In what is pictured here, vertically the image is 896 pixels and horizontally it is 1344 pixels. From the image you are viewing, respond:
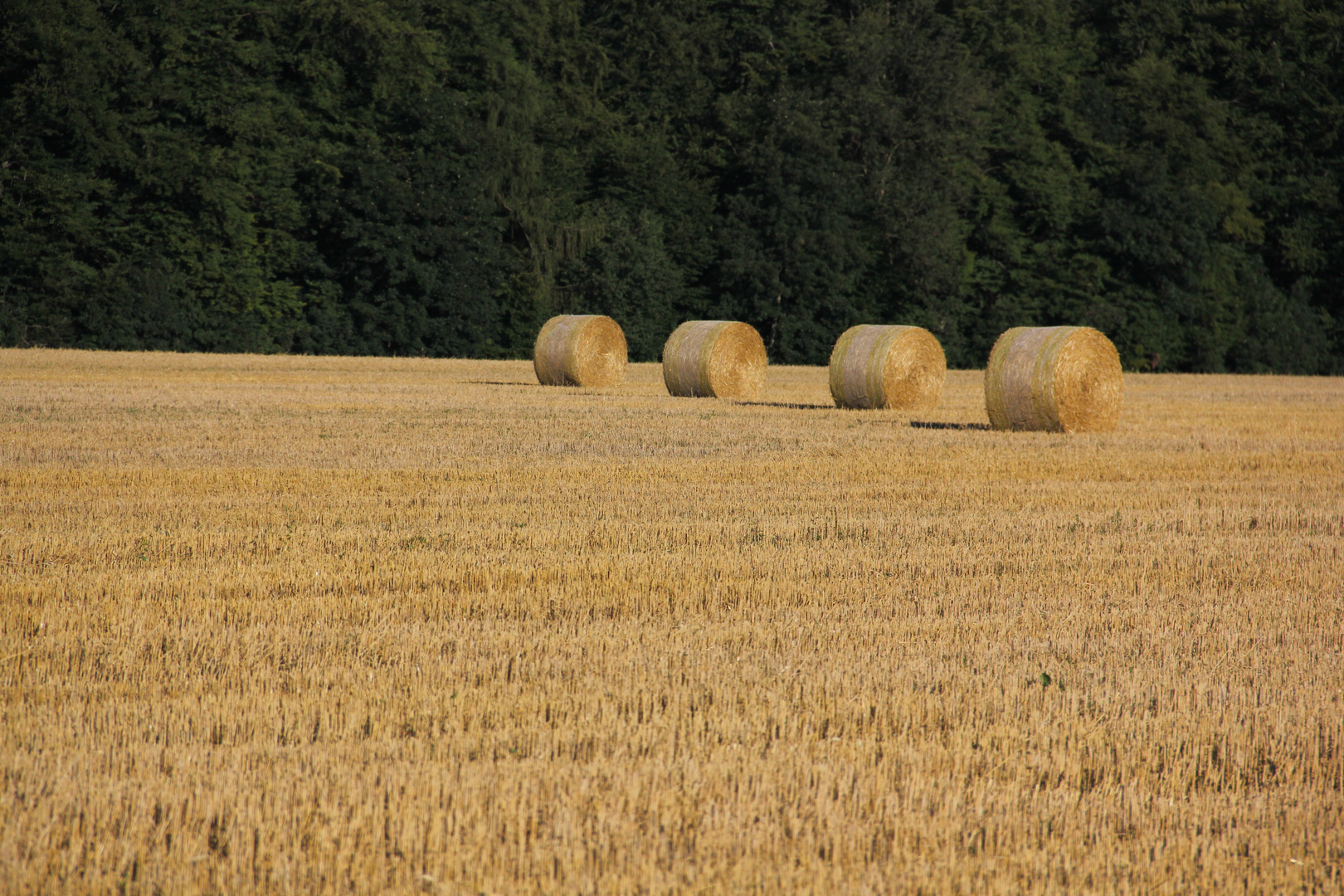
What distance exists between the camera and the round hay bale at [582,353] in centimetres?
2688

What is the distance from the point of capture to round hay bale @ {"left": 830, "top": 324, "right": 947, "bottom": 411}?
2080cm

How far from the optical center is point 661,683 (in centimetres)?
557

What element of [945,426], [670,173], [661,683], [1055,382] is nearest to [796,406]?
[945,426]

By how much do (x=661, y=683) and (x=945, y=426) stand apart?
13158 millimetres

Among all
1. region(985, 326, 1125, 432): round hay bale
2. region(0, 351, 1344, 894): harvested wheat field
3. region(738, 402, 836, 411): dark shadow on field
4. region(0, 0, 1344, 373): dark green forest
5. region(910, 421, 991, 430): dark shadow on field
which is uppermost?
region(0, 0, 1344, 373): dark green forest

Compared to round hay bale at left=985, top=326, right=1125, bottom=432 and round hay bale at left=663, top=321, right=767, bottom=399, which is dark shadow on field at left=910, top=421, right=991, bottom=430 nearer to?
round hay bale at left=985, top=326, right=1125, bottom=432

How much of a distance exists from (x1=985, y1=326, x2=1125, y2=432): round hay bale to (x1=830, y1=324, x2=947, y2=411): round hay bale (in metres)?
3.13

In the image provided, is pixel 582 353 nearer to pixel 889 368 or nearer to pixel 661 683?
pixel 889 368

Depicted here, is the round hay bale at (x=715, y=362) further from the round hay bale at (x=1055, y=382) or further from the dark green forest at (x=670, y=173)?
the dark green forest at (x=670, y=173)

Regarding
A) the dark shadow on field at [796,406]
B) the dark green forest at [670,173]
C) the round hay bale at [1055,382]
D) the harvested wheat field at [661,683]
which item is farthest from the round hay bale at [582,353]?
the dark green forest at [670,173]

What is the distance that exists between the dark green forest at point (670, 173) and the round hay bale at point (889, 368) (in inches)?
996

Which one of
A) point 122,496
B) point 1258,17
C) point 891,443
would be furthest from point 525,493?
point 1258,17

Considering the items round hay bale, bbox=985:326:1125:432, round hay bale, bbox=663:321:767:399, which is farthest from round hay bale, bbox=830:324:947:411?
round hay bale, bbox=985:326:1125:432

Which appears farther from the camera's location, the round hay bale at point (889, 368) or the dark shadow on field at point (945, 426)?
the round hay bale at point (889, 368)
